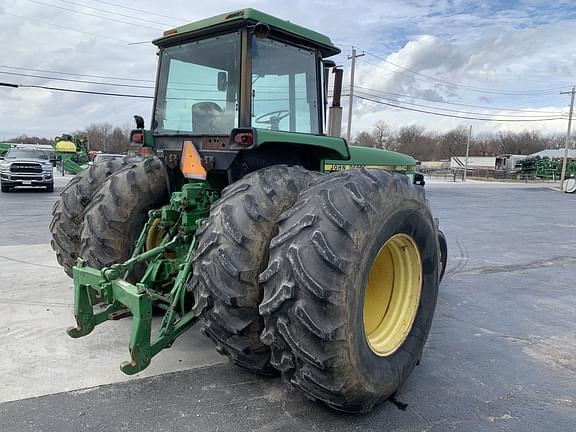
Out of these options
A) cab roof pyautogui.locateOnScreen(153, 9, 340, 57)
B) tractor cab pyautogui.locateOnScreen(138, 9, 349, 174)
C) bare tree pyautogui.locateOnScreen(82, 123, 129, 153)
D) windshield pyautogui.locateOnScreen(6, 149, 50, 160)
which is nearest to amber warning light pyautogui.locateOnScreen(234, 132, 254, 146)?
tractor cab pyautogui.locateOnScreen(138, 9, 349, 174)

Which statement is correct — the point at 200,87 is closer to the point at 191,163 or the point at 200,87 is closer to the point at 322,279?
the point at 191,163

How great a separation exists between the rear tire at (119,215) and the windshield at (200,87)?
48 centimetres

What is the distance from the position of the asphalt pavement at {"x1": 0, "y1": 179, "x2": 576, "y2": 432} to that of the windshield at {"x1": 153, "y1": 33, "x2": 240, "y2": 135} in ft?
6.16

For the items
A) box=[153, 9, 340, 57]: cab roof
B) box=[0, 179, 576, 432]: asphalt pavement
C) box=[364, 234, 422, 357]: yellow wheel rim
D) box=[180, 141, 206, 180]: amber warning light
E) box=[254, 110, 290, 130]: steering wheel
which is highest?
box=[153, 9, 340, 57]: cab roof

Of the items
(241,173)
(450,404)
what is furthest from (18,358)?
(450,404)

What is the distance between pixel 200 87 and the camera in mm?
3865

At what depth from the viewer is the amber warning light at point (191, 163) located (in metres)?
3.49

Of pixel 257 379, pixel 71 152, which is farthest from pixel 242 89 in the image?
pixel 71 152

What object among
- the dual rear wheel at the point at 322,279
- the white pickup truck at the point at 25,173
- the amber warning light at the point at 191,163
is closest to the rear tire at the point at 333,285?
the dual rear wheel at the point at 322,279

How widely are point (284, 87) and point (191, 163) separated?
1040 mm

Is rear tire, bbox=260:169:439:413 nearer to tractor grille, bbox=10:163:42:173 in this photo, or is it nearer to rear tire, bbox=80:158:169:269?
rear tire, bbox=80:158:169:269

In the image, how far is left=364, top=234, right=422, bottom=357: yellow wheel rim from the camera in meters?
3.30

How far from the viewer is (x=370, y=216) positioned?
8.92 feet

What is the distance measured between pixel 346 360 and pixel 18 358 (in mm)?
2663
